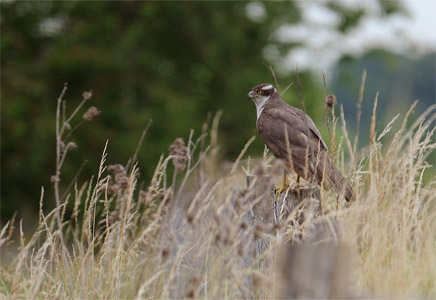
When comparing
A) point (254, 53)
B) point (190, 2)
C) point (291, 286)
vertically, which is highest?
point (190, 2)

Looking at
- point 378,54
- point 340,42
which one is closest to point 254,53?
point 340,42

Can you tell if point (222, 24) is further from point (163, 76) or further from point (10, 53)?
point (10, 53)

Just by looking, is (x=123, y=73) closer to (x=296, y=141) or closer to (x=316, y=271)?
(x=296, y=141)

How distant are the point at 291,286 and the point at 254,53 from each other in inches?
529

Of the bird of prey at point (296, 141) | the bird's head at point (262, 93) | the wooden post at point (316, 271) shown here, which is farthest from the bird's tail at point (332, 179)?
the wooden post at point (316, 271)

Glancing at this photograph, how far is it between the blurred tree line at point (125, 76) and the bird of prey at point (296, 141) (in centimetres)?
750

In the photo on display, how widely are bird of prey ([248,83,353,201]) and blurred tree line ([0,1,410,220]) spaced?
750cm

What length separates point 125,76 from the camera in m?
14.5

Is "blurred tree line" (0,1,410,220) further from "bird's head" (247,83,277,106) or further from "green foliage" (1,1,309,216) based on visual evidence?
"bird's head" (247,83,277,106)

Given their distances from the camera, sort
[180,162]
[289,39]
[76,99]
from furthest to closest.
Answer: [289,39] < [76,99] < [180,162]

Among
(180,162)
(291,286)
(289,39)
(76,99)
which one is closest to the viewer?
(291,286)

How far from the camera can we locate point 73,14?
1463 centimetres

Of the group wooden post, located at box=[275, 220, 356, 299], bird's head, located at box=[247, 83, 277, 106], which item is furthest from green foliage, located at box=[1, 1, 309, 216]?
wooden post, located at box=[275, 220, 356, 299]

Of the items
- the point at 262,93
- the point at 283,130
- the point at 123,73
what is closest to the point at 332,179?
the point at 283,130
